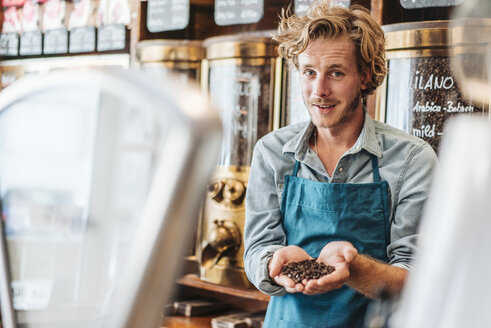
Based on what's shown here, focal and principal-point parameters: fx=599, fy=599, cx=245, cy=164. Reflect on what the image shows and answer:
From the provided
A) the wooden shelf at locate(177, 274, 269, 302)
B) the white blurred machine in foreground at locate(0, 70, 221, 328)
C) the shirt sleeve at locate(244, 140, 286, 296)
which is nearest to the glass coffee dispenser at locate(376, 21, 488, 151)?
the shirt sleeve at locate(244, 140, 286, 296)

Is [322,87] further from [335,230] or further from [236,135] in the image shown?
[236,135]

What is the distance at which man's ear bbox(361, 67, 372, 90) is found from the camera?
67.5 inches

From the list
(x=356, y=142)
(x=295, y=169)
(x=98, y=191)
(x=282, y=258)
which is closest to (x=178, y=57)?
(x=295, y=169)

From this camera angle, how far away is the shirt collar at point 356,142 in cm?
163

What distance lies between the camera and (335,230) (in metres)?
1.65

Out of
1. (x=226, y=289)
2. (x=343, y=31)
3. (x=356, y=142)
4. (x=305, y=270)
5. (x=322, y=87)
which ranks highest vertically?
(x=343, y=31)

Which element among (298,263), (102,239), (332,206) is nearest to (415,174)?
(332,206)

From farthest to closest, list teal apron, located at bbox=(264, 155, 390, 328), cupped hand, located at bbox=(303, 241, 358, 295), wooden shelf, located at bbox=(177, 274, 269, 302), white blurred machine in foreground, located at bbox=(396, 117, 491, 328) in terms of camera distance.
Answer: wooden shelf, located at bbox=(177, 274, 269, 302) → teal apron, located at bbox=(264, 155, 390, 328) → cupped hand, located at bbox=(303, 241, 358, 295) → white blurred machine in foreground, located at bbox=(396, 117, 491, 328)

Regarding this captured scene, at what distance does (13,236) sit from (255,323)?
183 cm

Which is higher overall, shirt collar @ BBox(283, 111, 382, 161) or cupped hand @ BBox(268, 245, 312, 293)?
shirt collar @ BBox(283, 111, 382, 161)

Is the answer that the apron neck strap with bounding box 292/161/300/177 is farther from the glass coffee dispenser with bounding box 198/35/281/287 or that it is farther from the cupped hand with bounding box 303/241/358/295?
the glass coffee dispenser with bounding box 198/35/281/287

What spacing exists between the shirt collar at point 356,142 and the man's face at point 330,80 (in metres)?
0.07

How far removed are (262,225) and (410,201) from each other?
0.41m

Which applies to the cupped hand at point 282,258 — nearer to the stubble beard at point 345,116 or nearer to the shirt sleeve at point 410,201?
the shirt sleeve at point 410,201
